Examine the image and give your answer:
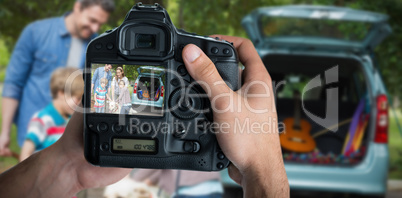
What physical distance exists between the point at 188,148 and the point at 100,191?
29cm

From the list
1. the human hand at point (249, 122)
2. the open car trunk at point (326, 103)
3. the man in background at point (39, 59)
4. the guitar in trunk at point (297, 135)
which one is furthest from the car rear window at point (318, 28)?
the human hand at point (249, 122)

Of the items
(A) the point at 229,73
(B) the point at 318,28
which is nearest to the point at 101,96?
(A) the point at 229,73

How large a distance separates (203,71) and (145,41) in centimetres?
6

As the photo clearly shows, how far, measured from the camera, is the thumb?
21.3 inches

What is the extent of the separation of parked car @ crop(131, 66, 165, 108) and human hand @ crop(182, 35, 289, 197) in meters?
0.03

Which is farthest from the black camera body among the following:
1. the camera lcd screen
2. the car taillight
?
the car taillight

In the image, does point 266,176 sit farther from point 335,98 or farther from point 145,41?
point 335,98

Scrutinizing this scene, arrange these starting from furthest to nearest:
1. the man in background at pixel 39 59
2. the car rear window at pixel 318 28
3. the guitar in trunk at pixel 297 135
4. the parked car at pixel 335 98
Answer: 1. the car rear window at pixel 318 28
2. the guitar in trunk at pixel 297 135
3. the parked car at pixel 335 98
4. the man in background at pixel 39 59

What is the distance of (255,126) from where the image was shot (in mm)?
576

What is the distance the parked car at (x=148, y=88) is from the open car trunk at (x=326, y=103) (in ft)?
7.20

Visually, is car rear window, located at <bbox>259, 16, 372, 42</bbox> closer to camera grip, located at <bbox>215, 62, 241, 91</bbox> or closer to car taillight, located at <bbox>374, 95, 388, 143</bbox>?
car taillight, located at <bbox>374, 95, 388, 143</bbox>

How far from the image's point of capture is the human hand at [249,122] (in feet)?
1.80

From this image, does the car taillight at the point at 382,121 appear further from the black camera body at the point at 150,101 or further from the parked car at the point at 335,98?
the black camera body at the point at 150,101

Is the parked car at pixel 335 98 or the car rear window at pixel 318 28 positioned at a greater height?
the car rear window at pixel 318 28
